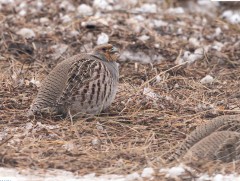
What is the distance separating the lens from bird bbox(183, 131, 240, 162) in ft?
17.4

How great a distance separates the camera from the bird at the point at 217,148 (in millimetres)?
5305

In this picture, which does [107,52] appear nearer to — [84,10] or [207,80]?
[207,80]

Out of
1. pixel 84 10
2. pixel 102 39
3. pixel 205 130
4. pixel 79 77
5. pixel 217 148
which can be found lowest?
pixel 217 148

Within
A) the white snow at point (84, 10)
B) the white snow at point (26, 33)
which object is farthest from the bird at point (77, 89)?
the white snow at point (84, 10)

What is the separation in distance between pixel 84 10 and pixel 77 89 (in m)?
4.01

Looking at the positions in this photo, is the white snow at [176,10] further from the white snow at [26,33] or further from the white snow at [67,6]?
the white snow at [26,33]

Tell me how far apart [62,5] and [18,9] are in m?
0.67

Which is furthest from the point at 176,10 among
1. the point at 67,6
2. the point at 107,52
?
the point at 107,52

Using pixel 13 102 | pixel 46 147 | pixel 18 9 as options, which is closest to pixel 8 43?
pixel 18 9

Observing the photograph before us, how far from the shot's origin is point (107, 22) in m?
9.80

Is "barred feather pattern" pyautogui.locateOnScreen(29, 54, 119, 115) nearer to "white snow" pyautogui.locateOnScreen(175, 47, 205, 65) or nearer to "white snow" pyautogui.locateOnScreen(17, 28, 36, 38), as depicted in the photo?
"white snow" pyautogui.locateOnScreen(175, 47, 205, 65)

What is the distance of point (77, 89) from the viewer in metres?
6.57

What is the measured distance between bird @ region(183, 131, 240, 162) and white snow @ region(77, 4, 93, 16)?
505 centimetres

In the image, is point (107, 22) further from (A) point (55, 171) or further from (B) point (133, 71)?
(A) point (55, 171)
